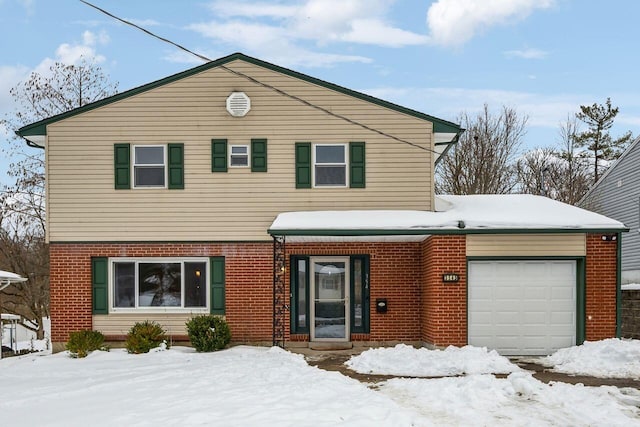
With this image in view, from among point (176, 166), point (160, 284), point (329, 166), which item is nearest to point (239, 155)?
point (176, 166)

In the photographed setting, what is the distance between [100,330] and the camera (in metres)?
15.4

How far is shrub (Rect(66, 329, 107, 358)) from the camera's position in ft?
47.2

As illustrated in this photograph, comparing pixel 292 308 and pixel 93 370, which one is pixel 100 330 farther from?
pixel 292 308

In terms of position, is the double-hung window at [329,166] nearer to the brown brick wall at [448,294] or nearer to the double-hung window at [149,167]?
the brown brick wall at [448,294]

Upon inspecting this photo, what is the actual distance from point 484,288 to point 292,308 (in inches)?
183

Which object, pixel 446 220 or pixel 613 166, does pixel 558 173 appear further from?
pixel 446 220

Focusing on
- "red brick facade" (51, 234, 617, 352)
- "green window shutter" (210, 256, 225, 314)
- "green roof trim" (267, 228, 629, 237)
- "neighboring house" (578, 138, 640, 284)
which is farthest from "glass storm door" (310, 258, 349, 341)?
"neighboring house" (578, 138, 640, 284)

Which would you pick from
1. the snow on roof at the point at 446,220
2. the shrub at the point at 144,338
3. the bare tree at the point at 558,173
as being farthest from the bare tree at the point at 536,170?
the shrub at the point at 144,338

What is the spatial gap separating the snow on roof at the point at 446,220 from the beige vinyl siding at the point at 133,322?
3630 mm

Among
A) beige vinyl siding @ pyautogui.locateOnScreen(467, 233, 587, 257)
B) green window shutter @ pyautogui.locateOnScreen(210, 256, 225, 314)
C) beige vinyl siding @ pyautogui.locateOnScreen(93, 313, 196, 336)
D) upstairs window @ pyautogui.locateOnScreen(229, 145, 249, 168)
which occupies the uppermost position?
upstairs window @ pyautogui.locateOnScreen(229, 145, 249, 168)

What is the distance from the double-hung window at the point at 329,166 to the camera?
51.0 ft

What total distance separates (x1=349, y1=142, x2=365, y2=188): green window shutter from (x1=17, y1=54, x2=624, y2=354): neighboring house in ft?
0.11

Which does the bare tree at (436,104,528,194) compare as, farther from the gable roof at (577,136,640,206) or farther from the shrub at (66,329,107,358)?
the shrub at (66,329,107,358)

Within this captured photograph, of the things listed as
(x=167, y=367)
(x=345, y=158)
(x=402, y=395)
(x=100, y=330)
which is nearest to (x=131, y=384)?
(x=167, y=367)
